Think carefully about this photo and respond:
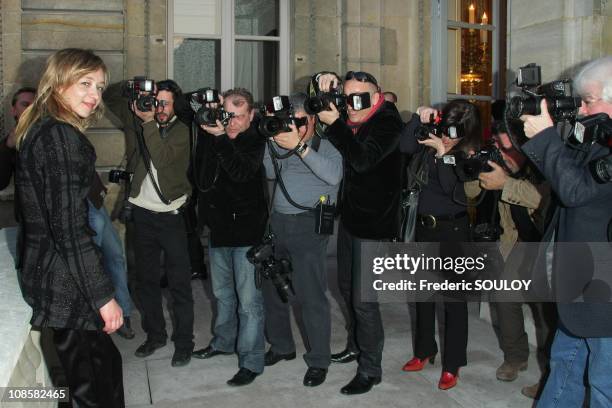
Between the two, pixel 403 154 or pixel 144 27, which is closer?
pixel 403 154

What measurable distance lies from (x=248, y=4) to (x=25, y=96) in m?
3.89

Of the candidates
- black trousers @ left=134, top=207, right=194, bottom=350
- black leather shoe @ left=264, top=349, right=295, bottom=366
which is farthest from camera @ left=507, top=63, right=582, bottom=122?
black trousers @ left=134, top=207, right=194, bottom=350

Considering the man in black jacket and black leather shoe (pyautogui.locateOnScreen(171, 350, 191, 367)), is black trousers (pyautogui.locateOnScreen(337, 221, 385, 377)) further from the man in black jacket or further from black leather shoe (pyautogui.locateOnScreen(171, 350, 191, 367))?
black leather shoe (pyautogui.locateOnScreen(171, 350, 191, 367))

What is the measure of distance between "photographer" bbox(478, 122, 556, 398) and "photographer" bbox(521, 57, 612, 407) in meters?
1.01

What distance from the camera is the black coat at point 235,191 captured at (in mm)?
4012

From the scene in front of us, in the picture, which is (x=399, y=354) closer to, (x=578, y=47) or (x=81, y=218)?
(x=578, y=47)

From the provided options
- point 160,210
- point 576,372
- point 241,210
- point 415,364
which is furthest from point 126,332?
point 576,372

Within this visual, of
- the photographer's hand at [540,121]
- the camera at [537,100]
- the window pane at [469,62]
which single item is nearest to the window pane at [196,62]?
the window pane at [469,62]

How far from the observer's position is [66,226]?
94.0 inches

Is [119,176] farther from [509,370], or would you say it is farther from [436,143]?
[509,370]

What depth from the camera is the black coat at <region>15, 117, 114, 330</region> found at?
2379 mm

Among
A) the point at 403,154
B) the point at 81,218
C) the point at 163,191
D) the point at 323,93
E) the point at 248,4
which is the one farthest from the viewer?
the point at 248,4

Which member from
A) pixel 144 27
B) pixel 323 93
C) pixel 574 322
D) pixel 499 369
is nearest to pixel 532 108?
pixel 574 322

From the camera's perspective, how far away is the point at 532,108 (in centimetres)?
267
